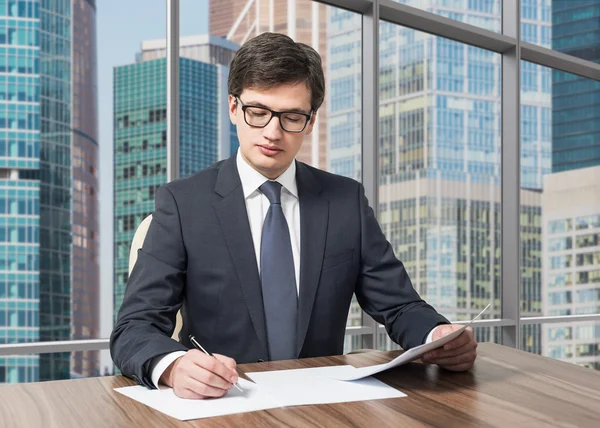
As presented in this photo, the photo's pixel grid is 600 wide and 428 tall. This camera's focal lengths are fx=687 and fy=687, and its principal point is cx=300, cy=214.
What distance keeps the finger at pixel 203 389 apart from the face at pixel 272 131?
0.61 m

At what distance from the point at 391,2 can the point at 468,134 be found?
206 centimetres

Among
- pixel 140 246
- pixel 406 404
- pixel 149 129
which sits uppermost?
pixel 149 129

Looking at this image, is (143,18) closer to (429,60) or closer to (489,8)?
(429,60)

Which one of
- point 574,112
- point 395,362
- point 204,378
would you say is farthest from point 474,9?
point 204,378

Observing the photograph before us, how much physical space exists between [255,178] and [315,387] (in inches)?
24.9

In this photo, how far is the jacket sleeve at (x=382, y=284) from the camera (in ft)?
5.22

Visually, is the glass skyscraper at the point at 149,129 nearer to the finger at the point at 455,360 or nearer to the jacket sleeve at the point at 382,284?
the jacket sleeve at the point at 382,284

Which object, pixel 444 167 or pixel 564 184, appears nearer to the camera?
pixel 444 167

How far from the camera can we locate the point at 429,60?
5102mm

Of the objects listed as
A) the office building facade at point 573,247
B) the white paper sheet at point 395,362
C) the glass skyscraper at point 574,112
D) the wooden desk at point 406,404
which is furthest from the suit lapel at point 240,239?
the glass skyscraper at point 574,112

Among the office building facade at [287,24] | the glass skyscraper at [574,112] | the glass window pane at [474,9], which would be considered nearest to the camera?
the glass window pane at [474,9]

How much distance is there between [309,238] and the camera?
160cm

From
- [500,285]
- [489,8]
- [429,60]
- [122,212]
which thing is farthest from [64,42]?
[500,285]

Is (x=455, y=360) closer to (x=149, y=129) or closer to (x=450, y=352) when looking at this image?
(x=450, y=352)
